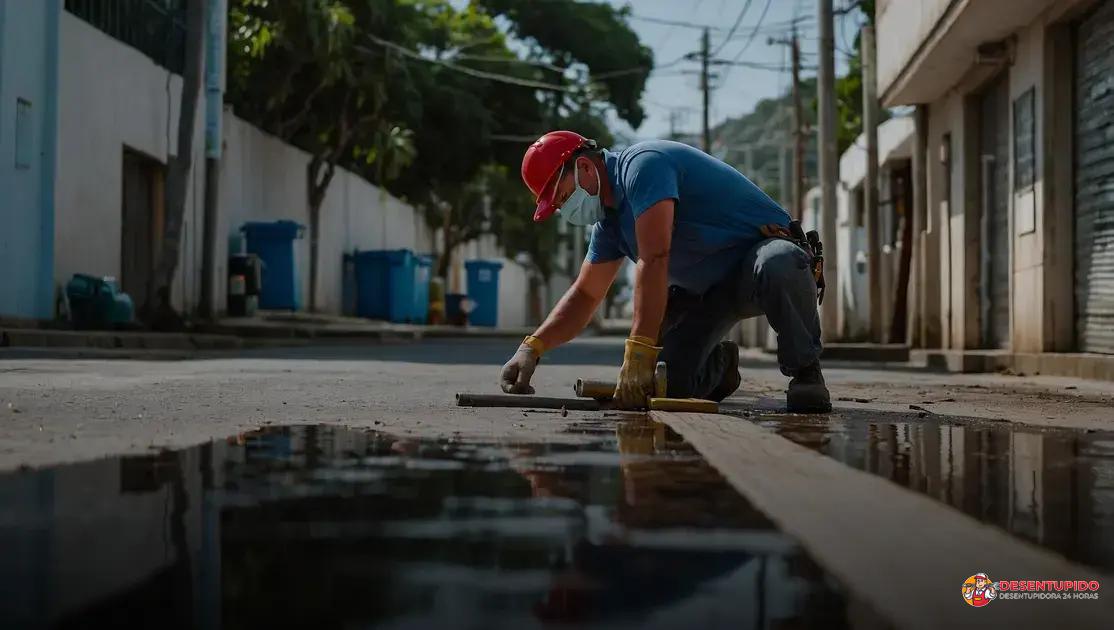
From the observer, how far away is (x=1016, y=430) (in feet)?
14.3

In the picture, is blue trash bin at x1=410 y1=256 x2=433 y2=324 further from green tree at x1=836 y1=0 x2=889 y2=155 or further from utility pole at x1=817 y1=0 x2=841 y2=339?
utility pole at x1=817 y1=0 x2=841 y2=339

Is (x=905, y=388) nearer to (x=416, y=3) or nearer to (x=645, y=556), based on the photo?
(x=645, y=556)

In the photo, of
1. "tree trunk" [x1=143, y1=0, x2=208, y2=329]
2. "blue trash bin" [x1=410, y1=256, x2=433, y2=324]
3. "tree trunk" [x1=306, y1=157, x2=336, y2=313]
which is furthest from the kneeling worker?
"blue trash bin" [x1=410, y1=256, x2=433, y2=324]

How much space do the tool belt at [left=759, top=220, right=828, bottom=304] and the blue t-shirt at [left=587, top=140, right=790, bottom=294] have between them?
0.04 m

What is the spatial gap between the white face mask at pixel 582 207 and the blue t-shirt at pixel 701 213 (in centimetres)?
5

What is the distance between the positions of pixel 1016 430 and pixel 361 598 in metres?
3.19

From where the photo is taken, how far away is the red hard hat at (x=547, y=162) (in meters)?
5.36

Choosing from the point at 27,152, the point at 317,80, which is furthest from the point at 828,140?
the point at 27,152

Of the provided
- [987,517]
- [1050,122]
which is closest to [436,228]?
[1050,122]

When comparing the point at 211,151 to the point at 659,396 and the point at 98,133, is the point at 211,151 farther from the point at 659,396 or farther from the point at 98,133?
the point at 659,396

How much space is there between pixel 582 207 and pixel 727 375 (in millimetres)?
1101

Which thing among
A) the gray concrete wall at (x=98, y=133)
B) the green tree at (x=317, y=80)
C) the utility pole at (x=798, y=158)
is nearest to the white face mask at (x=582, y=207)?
the gray concrete wall at (x=98, y=133)

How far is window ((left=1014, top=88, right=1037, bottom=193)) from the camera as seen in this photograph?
10719 millimetres

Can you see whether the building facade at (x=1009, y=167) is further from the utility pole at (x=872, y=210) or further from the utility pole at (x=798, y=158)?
the utility pole at (x=798, y=158)
